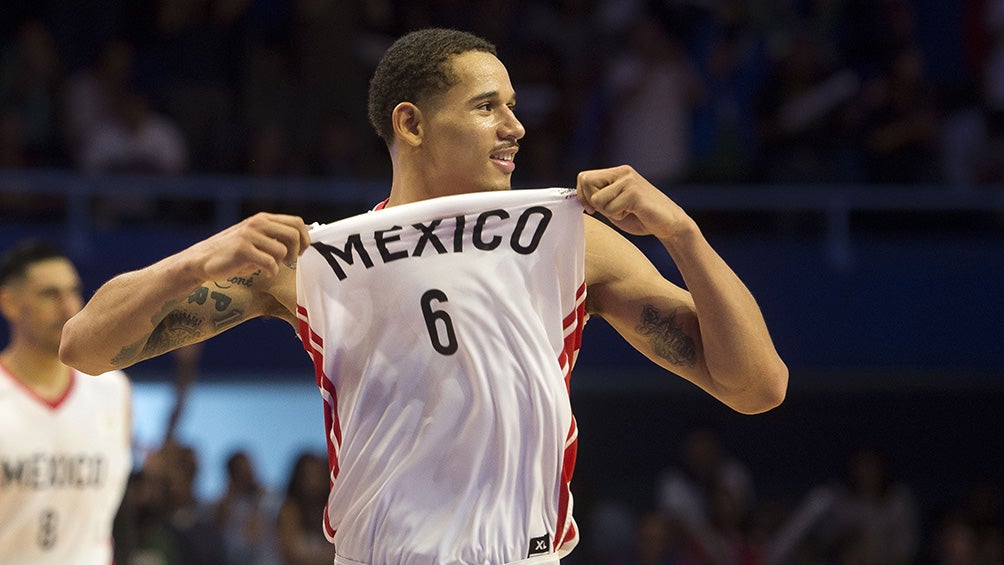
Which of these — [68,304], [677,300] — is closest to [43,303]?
[68,304]

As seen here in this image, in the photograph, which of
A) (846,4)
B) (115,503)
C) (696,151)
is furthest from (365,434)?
(846,4)

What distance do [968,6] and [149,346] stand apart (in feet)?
37.7

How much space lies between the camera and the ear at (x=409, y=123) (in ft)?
12.2

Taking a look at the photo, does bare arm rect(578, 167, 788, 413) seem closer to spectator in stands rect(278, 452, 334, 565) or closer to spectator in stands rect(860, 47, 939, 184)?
spectator in stands rect(278, 452, 334, 565)

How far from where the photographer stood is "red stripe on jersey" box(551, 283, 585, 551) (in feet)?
11.8

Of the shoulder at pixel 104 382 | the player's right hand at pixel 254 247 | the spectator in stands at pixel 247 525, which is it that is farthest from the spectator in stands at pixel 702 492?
the player's right hand at pixel 254 247

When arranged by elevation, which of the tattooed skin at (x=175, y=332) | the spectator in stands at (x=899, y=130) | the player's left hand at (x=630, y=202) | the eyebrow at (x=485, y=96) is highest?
the spectator in stands at (x=899, y=130)

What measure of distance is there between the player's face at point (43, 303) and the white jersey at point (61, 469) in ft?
0.72

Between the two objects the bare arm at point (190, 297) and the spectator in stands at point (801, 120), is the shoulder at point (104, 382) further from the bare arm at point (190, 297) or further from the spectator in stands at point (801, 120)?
the spectator in stands at point (801, 120)

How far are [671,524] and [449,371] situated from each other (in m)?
7.67

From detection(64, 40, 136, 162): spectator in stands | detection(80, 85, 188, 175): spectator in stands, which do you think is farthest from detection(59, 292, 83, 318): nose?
detection(64, 40, 136, 162): spectator in stands

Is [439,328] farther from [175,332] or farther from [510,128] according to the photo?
[175,332]

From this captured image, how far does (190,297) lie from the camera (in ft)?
12.2

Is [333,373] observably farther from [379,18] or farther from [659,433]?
[659,433]
